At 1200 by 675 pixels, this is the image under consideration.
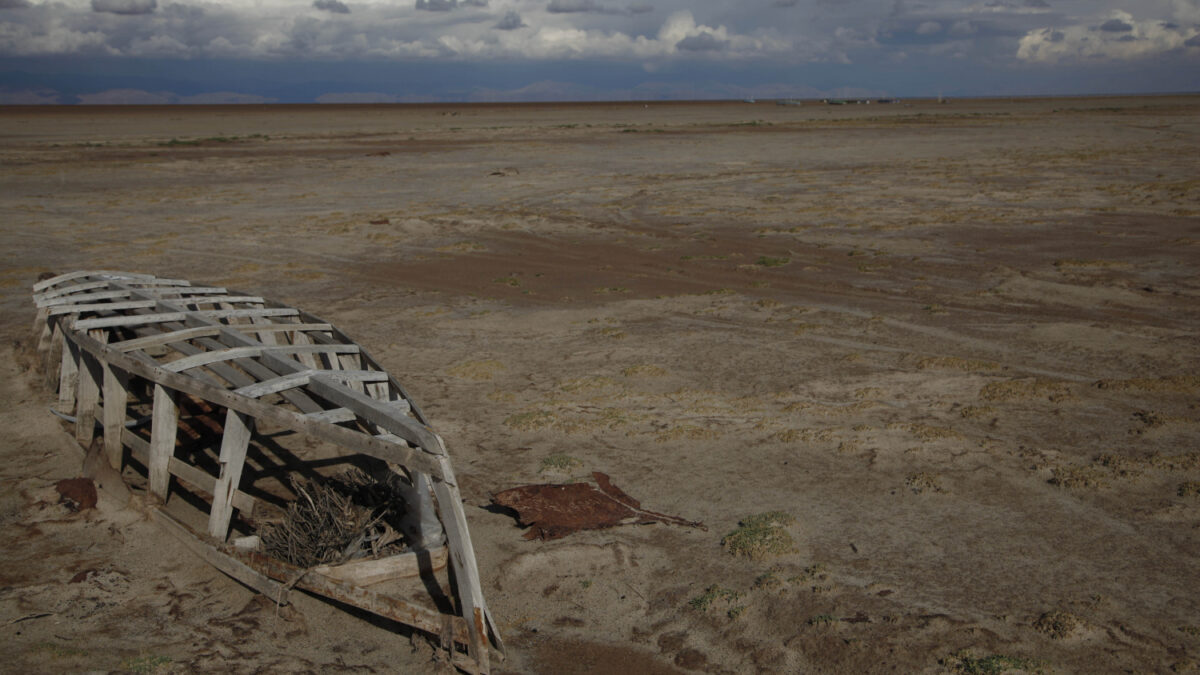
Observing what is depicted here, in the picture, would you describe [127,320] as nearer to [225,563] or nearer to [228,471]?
[228,471]

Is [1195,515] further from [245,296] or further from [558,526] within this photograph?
[245,296]

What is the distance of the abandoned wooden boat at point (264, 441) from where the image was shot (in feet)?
15.1

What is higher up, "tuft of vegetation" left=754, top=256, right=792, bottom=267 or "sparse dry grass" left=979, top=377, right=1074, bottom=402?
"tuft of vegetation" left=754, top=256, right=792, bottom=267

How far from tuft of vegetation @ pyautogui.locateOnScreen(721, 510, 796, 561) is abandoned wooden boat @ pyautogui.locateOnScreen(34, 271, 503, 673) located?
186 cm

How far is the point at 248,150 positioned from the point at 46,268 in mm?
30446

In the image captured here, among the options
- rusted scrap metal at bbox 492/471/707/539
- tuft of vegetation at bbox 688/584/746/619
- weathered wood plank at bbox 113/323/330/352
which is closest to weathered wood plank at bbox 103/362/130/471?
weathered wood plank at bbox 113/323/330/352

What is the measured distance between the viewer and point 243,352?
6.14 metres

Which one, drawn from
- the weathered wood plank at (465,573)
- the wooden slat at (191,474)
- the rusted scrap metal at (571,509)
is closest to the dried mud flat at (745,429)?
the rusted scrap metal at (571,509)

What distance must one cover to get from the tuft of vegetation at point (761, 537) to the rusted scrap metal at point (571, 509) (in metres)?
0.29

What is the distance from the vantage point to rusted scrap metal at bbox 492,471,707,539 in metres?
5.90

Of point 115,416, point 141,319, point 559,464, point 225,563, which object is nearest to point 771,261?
point 559,464

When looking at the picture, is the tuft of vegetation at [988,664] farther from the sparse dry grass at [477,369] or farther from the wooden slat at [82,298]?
the wooden slat at [82,298]

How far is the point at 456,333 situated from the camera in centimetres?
1102

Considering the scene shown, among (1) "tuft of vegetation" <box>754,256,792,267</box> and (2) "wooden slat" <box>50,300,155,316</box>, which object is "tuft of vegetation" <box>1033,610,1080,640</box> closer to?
(2) "wooden slat" <box>50,300,155,316</box>
